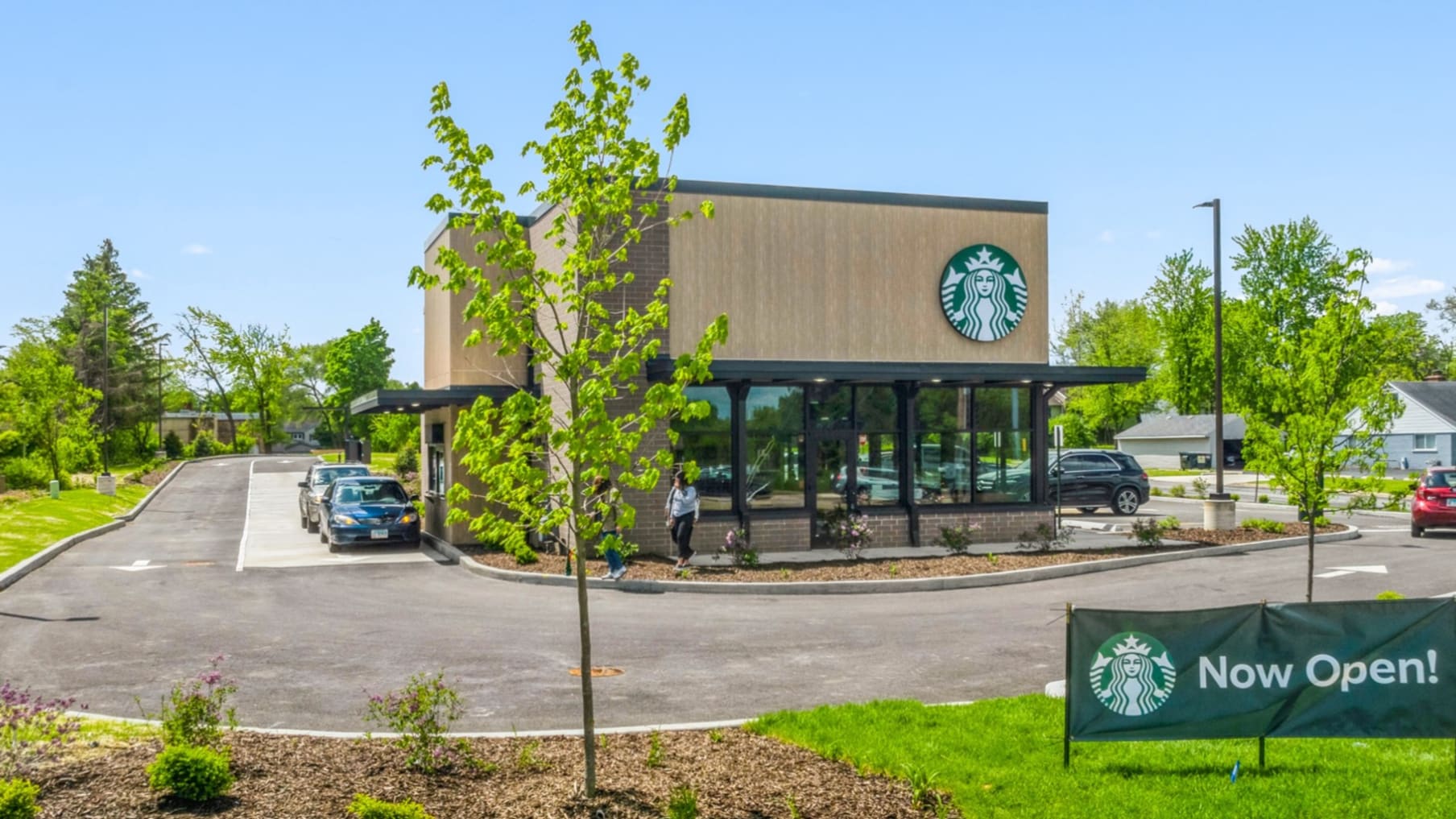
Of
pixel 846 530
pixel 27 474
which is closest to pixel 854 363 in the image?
pixel 846 530

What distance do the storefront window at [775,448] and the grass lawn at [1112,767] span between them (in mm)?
11967

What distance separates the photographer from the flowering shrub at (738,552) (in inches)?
758

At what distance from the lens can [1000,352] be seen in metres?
23.1

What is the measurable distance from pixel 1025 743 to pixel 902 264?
14.9 meters

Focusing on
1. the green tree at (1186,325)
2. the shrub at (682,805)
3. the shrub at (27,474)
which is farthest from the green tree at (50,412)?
the green tree at (1186,325)

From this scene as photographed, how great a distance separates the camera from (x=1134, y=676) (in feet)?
25.3

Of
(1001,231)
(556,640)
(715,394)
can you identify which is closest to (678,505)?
(715,394)

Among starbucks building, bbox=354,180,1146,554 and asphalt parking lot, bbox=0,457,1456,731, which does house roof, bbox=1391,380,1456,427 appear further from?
starbucks building, bbox=354,180,1146,554

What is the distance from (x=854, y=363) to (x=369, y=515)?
34.3ft

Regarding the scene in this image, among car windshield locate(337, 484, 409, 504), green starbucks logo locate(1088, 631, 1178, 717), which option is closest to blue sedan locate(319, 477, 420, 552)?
car windshield locate(337, 484, 409, 504)

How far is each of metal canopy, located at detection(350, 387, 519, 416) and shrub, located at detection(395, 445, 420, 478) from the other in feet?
79.9

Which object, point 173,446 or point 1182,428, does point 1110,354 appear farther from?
point 173,446

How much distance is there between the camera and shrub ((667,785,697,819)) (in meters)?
6.49

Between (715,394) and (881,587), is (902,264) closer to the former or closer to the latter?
(715,394)
